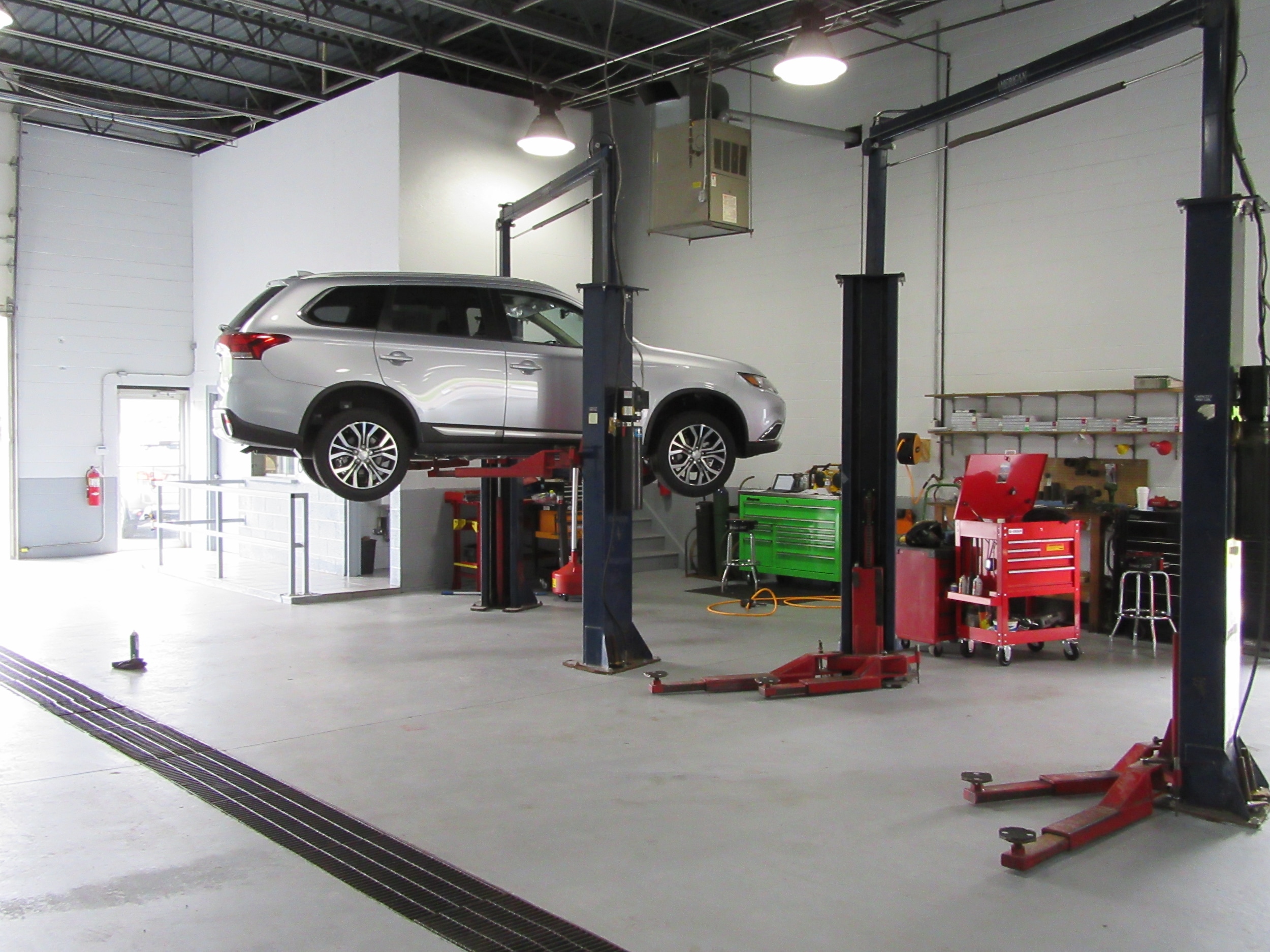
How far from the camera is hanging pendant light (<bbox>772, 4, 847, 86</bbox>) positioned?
696 cm

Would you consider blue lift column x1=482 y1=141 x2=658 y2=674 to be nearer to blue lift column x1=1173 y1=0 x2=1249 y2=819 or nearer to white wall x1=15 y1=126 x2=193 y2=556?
blue lift column x1=1173 y1=0 x2=1249 y2=819

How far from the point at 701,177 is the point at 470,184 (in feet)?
9.01

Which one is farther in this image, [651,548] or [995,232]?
[651,548]

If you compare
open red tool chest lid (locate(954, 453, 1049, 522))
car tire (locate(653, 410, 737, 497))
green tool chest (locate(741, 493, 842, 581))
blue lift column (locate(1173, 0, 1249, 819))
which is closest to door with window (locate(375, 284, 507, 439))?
car tire (locate(653, 410, 737, 497))

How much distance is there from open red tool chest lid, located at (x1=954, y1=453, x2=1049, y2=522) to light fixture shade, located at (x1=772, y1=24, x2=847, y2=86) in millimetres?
2880

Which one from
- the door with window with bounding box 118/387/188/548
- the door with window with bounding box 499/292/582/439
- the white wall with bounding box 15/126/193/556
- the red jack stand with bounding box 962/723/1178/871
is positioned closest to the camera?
the red jack stand with bounding box 962/723/1178/871

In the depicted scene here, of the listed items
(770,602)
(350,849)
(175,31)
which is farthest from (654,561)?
(350,849)

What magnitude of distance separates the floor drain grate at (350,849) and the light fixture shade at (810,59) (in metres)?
5.64

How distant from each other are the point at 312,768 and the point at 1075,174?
284 inches

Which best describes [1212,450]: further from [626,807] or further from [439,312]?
[439,312]

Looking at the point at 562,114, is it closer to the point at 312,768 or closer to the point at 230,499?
the point at 230,499

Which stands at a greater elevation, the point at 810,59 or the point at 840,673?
the point at 810,59

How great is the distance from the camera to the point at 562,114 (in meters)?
11.0

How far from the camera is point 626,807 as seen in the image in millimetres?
3816
